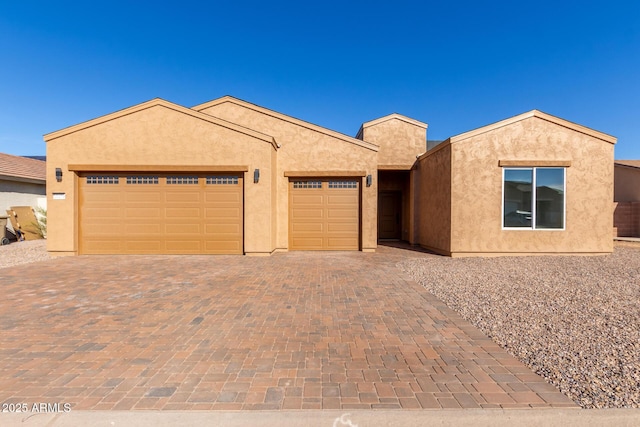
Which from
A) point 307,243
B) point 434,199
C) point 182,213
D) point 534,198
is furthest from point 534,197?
point 182,213

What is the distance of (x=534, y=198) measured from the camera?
373 inches

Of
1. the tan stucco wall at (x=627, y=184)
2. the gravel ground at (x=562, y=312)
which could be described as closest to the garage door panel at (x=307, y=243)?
the gravel ground at (x=562, y=312)

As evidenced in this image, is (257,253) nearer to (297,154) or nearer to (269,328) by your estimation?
(297,154)

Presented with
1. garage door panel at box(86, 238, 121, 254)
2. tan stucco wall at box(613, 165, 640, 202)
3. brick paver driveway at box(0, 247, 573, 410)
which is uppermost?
tan stucco wall at box(613, 165, 640, 202)

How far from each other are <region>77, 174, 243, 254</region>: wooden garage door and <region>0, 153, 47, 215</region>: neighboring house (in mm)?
7701

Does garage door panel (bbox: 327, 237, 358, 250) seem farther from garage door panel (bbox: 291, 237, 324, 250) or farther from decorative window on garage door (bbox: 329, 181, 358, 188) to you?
decorative window on garage door (bbox: 329, 181, 358, 188)

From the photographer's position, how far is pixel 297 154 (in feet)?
36.8

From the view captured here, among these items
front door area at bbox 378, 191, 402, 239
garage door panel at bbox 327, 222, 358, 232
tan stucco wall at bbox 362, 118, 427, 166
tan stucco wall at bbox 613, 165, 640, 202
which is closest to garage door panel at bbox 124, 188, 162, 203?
garage door panel at bbox 327, 222, 358, 232

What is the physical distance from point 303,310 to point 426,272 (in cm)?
407

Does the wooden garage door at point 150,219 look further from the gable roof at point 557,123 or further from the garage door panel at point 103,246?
the gable roof at point 557,123

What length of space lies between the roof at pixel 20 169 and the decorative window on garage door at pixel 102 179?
7.51 metres

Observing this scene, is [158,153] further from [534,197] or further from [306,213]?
[534,197]

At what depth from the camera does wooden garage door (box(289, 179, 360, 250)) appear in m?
11.1

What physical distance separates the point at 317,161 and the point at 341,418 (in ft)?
31.3
